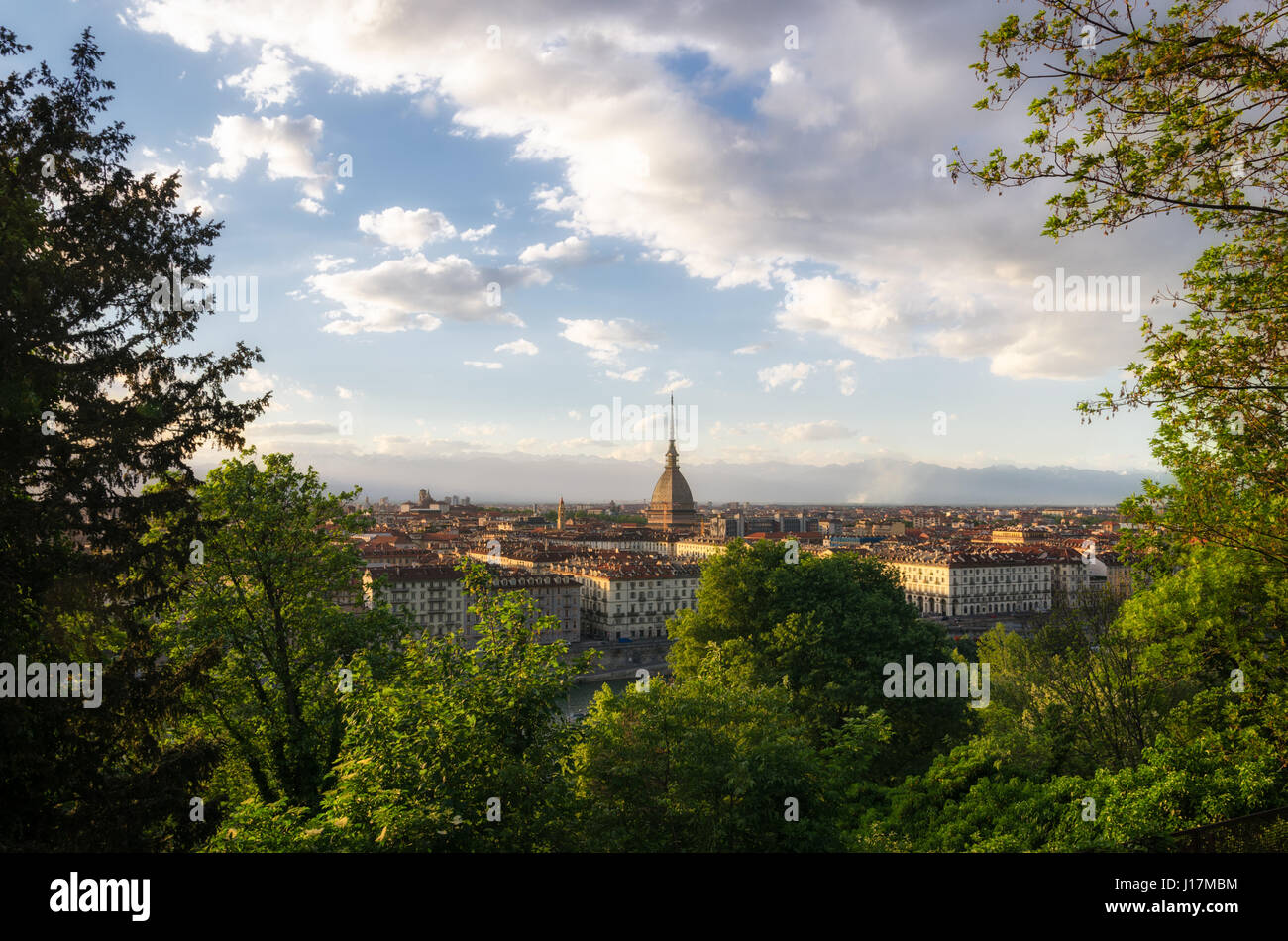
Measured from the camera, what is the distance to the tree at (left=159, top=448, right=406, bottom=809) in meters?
15.1

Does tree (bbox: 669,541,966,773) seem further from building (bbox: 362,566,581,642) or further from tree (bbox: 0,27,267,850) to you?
building (bbox: 362,566,581,642)

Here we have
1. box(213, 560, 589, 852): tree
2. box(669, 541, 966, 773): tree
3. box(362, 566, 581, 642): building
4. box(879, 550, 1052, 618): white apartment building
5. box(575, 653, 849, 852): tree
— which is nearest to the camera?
box(213, 560, 589, 852): tree

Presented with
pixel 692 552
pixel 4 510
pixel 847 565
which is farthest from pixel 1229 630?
pixel 692 552

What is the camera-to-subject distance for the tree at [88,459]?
8672 millimetres

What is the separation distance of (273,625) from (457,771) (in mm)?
9224

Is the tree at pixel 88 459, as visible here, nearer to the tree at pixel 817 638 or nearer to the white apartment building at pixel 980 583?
the tree at pixel 817 638

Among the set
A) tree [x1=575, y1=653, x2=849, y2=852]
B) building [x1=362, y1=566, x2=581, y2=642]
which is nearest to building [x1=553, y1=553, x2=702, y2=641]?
building [x1=362, y1=566, x2=581, y2=642]

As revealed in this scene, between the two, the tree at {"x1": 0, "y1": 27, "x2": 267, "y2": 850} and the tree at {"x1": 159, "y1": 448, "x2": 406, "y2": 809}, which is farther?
the tree at {"x1": 159, "y1": 448, "x2": 406, "y2": 809}

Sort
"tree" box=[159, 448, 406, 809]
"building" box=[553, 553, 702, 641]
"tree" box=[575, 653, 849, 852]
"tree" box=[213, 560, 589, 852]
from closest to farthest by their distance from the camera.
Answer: "tree" box=[213, 560, 589, 852] → "tree" box=[575, 653, 849, 852] → "tree" box=[159, 448, 406, 809] → "building" box=[553, 553, 702, 641]

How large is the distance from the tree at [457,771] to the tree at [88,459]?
1724mm

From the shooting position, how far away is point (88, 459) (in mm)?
9625

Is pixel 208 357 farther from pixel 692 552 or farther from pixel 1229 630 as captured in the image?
pixel 692 552

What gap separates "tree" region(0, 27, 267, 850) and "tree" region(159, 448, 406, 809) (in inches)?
124
